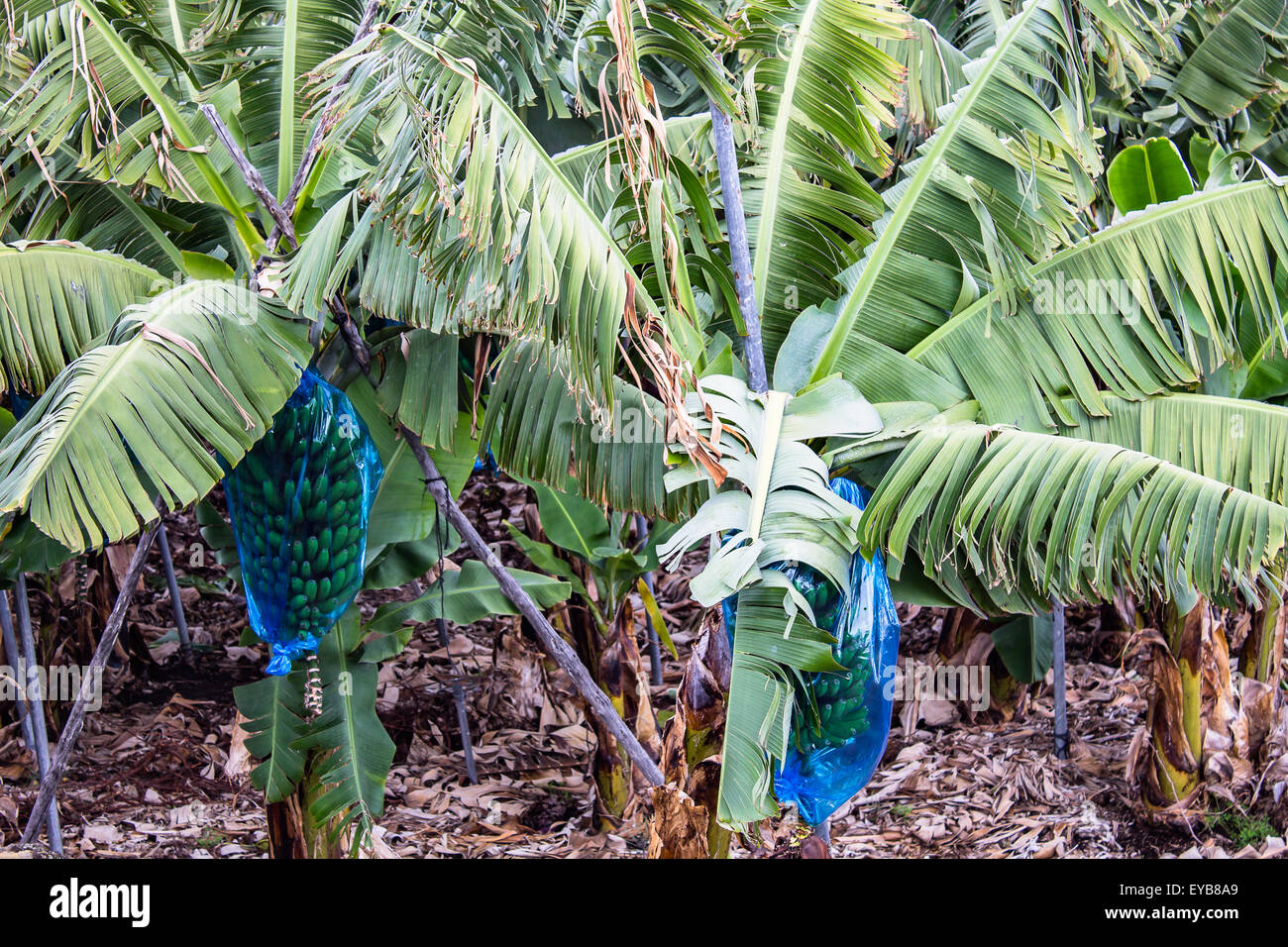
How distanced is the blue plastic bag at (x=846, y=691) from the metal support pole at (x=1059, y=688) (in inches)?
86.0

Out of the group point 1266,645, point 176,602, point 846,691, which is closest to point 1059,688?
point 1266,645

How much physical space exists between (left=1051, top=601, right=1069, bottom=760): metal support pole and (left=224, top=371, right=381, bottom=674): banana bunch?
3.14 m

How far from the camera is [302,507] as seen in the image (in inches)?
112

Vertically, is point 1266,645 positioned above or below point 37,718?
above

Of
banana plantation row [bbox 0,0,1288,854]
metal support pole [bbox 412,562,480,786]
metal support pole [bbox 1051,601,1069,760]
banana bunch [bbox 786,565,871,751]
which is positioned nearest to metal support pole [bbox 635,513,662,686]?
metal support pole [bbox 412,562,480,786]

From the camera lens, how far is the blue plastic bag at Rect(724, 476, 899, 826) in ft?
8.32

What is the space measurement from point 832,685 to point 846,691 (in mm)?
44

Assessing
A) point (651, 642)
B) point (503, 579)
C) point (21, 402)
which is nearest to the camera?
point (503, 579)

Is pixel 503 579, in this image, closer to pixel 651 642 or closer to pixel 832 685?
pixel 832 685

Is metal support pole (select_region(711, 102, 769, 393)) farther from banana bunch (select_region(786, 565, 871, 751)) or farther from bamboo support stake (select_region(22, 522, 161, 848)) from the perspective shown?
bamboo support stake (select_region(22, 522, 161, 848))

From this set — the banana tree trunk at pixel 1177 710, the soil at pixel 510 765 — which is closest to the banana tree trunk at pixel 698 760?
the soil at pixel 510 765

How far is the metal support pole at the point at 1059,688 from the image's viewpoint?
4.74 metres
